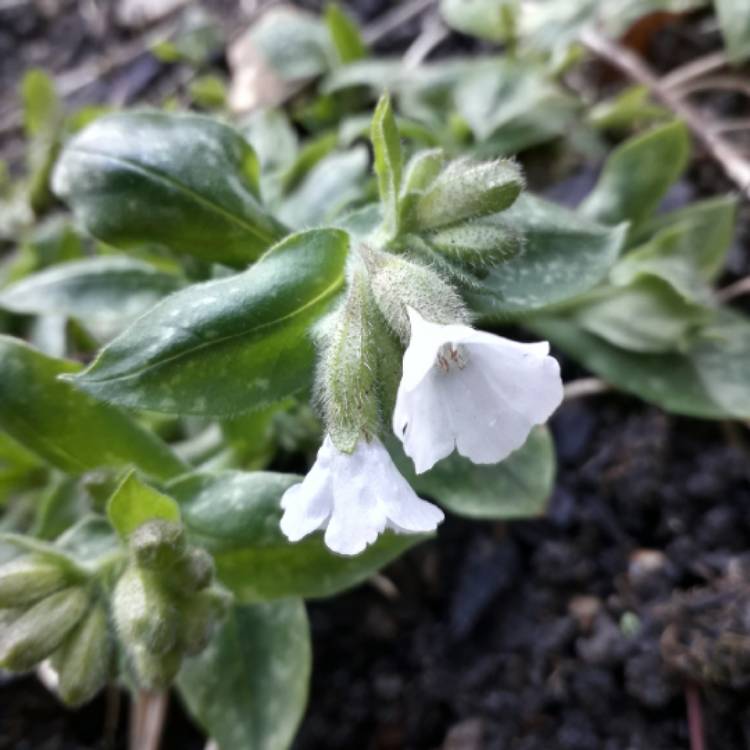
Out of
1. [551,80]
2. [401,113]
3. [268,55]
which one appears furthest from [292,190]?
[551,80]

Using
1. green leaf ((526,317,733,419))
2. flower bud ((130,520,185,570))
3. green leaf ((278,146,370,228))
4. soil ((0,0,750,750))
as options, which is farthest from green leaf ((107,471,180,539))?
green leaf ((526,317,733,419))

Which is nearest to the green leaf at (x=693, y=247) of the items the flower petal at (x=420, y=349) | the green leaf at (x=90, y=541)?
the flower petal at (x=420, y=349)

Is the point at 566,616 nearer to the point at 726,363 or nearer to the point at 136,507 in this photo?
the point at 726,363

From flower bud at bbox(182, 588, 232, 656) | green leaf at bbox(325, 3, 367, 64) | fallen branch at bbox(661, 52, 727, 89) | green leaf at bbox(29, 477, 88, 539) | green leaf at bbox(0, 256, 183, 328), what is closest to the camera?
flower bud at bbox(182, 588, 232, 656)

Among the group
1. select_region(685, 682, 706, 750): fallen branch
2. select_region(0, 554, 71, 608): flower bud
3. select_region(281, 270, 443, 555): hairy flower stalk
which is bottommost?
select_region(685, 682, 706, 750): fallen branch

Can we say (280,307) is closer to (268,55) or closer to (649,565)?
(649,565)

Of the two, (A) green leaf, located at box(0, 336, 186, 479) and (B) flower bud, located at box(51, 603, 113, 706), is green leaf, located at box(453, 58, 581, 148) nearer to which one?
(A) green leaf, located at box(0, 336, 186, 479)

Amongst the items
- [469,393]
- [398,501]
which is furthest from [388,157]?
[398,501]
